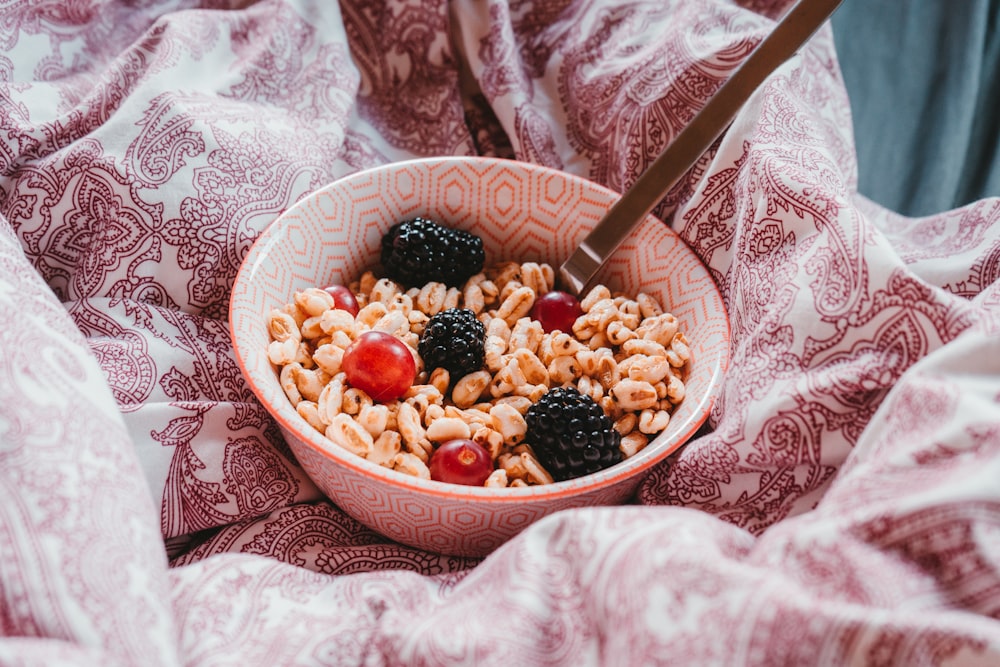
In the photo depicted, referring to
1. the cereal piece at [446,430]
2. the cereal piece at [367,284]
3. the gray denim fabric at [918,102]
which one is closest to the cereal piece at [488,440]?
the cereal piece at [446,430]

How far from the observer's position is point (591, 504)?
0.67m

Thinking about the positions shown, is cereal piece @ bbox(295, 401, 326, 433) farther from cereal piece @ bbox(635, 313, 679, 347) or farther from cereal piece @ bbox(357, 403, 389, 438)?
cereal piece @ bbox(635, 313, 679, 347)

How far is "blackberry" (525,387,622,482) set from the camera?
2.19 feet

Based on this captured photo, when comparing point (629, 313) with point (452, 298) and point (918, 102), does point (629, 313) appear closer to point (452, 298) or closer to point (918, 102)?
point (452, 298)

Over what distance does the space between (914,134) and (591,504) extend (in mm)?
804

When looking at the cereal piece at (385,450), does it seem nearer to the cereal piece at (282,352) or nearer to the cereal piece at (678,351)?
the cereal piece at (282,352)

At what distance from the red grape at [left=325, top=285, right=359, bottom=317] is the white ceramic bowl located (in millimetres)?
29

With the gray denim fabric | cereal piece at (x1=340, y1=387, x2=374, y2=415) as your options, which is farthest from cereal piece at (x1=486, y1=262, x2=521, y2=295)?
the gray denim fabric

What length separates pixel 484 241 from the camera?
90cm

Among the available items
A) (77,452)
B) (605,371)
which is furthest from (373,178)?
(77,452)

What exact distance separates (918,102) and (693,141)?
54 centimetres

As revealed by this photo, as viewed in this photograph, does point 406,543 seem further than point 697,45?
No

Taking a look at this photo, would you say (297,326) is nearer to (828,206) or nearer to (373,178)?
(373,178)

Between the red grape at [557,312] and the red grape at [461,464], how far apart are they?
18 centimetres
